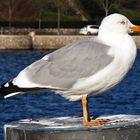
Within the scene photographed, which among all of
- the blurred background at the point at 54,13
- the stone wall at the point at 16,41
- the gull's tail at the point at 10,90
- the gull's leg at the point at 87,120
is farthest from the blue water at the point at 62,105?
the blurred background at the point at 54,13

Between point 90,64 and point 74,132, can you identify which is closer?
point 74,132

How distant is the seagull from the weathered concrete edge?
129 ft

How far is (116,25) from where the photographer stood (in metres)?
5.16

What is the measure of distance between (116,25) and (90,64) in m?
0.30

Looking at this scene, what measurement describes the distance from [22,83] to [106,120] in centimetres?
55

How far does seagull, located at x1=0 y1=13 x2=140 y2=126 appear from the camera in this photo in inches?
199

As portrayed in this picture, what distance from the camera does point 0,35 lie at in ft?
149

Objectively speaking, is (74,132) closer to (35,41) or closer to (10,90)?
(10,90)

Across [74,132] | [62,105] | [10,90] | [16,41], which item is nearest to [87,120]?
[10,90]

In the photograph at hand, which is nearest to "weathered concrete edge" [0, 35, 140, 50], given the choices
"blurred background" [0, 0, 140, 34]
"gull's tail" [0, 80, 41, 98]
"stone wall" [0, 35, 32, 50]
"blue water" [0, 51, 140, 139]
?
"stone wall" [0, 35, 32, 50]

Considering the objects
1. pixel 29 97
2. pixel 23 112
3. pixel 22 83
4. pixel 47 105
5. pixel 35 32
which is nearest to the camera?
pixel 22 83

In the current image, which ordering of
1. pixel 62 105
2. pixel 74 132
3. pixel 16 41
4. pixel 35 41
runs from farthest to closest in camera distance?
pixel 35 41 → pixel 16 41 → pixel 62 105 → pixel 74 132

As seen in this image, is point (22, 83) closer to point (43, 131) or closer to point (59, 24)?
point (43, 131)

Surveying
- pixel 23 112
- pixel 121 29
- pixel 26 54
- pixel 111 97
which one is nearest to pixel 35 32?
pixel 26 54
